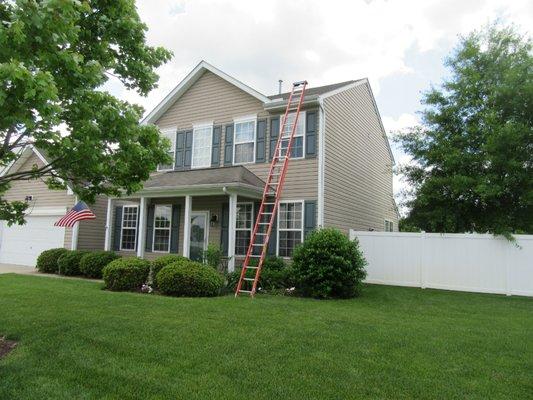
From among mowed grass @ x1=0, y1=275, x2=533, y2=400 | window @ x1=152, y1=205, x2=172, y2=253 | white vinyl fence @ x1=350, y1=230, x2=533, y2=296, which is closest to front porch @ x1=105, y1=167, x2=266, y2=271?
window @ x1=152, y1=205, x2=172, y2=253

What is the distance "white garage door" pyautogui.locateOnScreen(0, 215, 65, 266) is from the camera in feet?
62.8

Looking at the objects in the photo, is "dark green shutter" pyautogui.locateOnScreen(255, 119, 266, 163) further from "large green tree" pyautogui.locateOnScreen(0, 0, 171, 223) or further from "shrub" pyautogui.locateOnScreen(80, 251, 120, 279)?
"large green tree" pyautogui.locateOnScreen(0, 0, 171, 223)

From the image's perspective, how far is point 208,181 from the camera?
13.7 metres

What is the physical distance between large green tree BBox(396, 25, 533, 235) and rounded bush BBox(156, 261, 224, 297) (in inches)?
317

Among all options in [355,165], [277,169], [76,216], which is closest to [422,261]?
[355,165]

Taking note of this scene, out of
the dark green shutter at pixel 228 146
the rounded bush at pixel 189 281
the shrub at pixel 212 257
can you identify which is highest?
the dark green shutter at pixel 228 146

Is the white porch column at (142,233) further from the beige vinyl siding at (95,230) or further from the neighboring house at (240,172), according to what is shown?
the beige vinyl siding at (95,230)

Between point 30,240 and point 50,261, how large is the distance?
13.8 ft

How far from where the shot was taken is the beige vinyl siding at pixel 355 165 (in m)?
14.4

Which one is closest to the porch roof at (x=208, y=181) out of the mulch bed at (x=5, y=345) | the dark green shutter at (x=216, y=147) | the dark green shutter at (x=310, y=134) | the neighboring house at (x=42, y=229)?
the dark green shutter at (x=216, y=147)

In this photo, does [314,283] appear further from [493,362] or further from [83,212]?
[83,212]

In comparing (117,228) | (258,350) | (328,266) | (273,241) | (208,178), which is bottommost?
(258,350)

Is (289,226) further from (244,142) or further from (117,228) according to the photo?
(117,228)

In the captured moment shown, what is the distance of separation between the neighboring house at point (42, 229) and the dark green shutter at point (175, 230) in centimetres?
447
